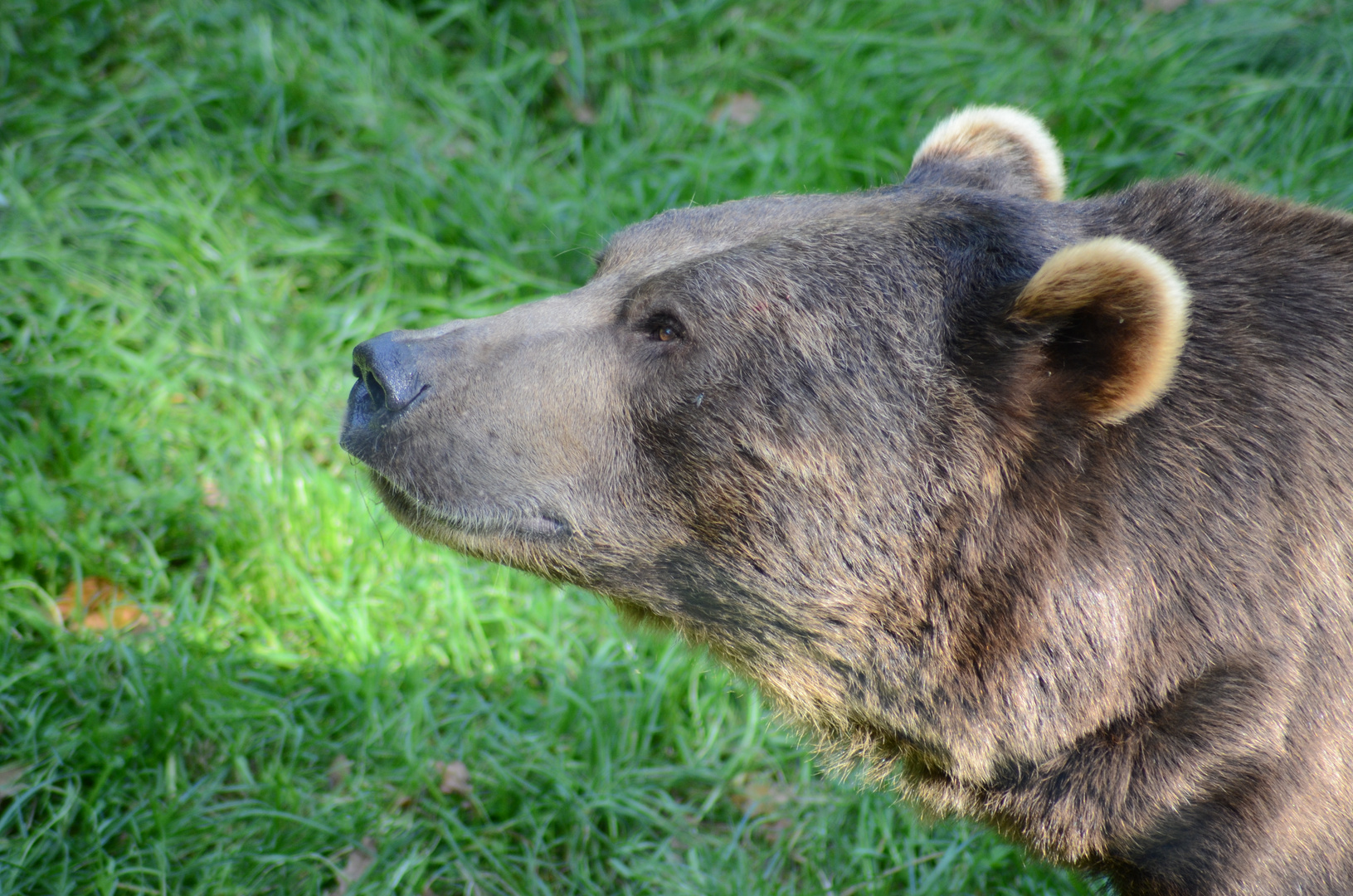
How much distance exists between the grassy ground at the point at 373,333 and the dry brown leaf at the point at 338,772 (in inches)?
0.7

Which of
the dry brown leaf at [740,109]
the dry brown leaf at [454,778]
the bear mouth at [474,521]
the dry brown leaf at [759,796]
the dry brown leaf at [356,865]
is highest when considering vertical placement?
the bear mouth at [474,521]

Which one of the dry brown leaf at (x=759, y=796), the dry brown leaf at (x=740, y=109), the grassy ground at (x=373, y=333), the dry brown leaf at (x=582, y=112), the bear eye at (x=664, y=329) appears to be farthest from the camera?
the dry brown leaf at (x=582, y=112)

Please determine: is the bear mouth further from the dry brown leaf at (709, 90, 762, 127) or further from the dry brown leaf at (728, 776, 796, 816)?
the dry brown leaf at (709, 90, 762, 127)

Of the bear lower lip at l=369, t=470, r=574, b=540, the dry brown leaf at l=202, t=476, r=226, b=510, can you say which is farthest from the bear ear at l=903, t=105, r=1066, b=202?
the dry brown leaf at l=202, t=476, r=226, b=510

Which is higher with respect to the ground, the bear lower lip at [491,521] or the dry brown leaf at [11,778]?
the bear lower lip at [491,521]

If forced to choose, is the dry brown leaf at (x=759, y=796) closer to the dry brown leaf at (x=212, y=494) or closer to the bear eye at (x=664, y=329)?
the bear eye at (x=664, y=329)

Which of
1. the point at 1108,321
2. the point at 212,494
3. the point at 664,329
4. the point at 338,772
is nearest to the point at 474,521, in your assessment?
the point at 664,329

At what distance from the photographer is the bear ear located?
11.1ft

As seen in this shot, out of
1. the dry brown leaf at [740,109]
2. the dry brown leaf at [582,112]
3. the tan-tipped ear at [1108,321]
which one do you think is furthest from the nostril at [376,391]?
the dry brown leaf at [582,112]

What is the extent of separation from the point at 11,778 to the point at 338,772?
1011mm

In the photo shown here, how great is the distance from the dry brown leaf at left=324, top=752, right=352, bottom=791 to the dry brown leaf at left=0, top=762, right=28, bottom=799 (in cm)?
94

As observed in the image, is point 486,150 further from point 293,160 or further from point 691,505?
point 691,505

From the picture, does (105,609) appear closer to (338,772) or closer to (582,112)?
(338,772)

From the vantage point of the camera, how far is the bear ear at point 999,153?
3375mm
